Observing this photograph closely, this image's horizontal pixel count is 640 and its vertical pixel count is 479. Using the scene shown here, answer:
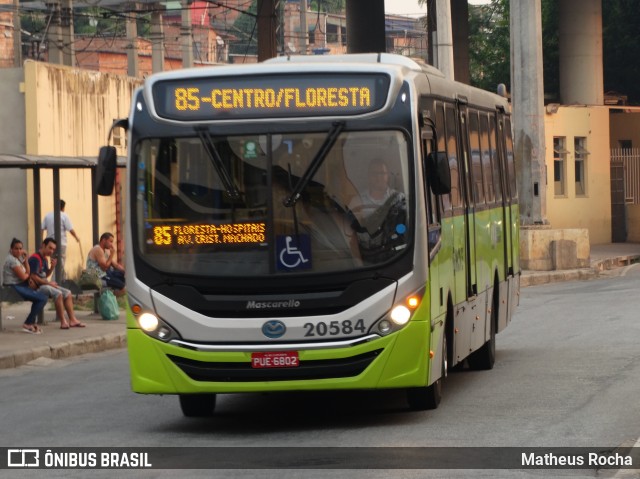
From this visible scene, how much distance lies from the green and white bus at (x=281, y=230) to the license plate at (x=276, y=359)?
10mm

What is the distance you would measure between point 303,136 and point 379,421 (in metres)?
2.24

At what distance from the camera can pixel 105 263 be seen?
924 inches

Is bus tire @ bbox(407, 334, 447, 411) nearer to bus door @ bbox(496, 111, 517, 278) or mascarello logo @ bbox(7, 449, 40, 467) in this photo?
mascarello logo @ bbox(7, 449, 40, 467)

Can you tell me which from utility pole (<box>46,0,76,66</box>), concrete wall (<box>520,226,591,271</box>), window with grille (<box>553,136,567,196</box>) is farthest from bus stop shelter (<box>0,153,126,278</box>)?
window with grille (<box>553,136,567,196</box>)

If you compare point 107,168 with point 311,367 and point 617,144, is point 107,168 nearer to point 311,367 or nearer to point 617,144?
point 311,367

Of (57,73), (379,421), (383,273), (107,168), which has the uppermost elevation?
(57,73)

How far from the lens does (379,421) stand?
11.7 meters

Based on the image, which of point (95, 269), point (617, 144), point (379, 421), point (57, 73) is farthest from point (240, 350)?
point (617, 144)

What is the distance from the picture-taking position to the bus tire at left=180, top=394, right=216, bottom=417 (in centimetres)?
1230

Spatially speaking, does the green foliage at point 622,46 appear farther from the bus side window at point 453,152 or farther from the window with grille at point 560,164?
the bus side window at point 453,152

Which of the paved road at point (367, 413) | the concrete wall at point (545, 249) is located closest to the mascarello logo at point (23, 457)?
the paved road at point (367, 413)

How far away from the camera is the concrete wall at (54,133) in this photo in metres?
28.3

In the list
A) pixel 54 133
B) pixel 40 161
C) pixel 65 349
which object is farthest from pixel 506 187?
pixel 54 133

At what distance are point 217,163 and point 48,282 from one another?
9.80 meters
